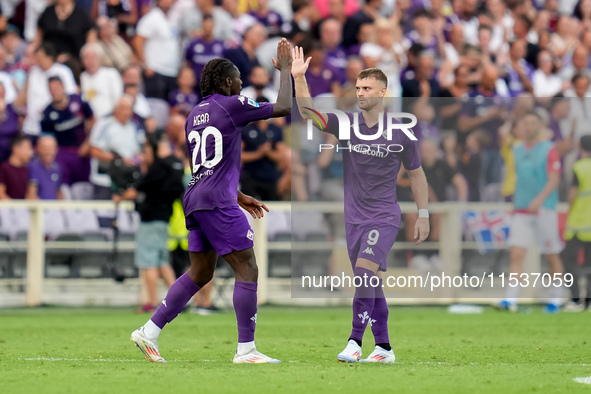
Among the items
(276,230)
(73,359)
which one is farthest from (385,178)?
(276,230)

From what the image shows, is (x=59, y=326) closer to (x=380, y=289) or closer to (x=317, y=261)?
(x=317, y=261)

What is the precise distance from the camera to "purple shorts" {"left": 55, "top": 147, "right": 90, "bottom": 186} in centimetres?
1661

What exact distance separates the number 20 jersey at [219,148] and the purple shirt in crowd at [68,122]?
8.71 metres

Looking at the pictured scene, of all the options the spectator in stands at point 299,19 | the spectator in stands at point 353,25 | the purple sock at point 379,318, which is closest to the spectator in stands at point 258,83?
the spectator in stands at point 299,19

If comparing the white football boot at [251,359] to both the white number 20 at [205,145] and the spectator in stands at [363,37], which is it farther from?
the spectator in stands at [363,37]

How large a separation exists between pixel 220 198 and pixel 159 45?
10.3m

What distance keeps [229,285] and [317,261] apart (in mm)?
2676

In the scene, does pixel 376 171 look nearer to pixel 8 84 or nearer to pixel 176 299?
pixel 176 299

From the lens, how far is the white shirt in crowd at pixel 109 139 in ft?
54.4

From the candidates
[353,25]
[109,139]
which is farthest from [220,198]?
[353,25]

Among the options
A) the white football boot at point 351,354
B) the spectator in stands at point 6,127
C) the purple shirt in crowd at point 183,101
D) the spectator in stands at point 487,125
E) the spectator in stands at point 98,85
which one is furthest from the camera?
the spectator in stands at point 98,85

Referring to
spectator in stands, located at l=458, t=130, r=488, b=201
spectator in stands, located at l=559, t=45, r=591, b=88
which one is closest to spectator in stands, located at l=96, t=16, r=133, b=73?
spectator in stands, located at l=458, t=130, r=488, b=201

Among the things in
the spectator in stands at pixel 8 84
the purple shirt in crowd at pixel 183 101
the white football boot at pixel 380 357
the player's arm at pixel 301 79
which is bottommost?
the white football boot at pixel 380 357

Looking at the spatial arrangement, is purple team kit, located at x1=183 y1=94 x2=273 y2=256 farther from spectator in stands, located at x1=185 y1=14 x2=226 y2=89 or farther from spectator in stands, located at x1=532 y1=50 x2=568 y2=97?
spectator in stands, located at x1=532 y1=50 x2=568 y2=97
